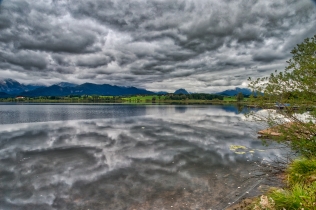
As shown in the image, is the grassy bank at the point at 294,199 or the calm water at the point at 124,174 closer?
the grassy bank at the point at 294,199

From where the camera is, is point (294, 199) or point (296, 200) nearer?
point (296, 200)

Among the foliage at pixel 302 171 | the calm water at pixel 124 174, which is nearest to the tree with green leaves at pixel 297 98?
the foliage at pixel 302 171

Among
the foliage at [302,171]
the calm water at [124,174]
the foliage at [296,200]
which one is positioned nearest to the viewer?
the foliage at [296,200]

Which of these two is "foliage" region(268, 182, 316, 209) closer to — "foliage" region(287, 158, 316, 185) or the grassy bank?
the grassy bank

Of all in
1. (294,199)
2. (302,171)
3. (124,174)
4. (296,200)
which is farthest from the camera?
(124,174)

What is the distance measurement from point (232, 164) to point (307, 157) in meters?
8.16

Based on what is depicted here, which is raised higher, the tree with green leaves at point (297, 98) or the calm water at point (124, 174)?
the tree with green leaves at point (297, 98)

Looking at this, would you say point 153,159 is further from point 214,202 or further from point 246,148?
point 246,148

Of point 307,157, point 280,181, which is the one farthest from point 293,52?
point 280,181

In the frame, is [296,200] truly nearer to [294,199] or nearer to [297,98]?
[294,199]

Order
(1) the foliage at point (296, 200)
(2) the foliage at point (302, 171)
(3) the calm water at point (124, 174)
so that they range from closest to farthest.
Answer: (1) the foliage at point (296, 200) < (2) the foliage at point (302, 171) < (3) the calm water at point (124, 174)

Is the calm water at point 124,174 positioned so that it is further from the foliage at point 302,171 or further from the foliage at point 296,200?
the foliage at point 296,200

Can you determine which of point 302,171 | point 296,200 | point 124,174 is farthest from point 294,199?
point 124,174

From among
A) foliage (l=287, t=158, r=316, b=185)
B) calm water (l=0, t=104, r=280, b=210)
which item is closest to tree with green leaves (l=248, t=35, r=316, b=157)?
foliage (l=287, t=158, r=316, b=185)
